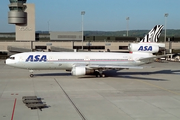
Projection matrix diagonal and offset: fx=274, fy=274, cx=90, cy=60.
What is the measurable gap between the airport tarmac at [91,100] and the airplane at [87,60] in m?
3.51

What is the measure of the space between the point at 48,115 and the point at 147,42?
2808cm

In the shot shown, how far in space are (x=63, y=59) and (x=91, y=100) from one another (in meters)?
16.1

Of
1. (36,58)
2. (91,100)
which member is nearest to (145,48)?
(36,58)

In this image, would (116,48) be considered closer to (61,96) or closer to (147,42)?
(147,42)

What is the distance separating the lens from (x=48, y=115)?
19.2 metres

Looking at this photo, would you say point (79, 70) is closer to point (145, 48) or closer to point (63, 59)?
point (63, 59)

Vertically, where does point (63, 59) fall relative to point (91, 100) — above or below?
above

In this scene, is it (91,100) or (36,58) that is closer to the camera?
(91,100)

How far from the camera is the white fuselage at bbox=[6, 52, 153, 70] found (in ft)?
126

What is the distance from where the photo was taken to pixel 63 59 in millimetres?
39406

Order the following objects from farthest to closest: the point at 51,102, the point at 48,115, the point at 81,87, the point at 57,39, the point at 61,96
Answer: the point at 57,39 → the point at 81,87 → the point at 61,96 → the point at 51,102 → the point at 48,115

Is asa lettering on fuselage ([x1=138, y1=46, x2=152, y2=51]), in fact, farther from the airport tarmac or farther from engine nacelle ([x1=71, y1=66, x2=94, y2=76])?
engine nacelle ([x1=71, y1=66, x2=94, y2=76])

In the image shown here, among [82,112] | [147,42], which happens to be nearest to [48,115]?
[82,112]

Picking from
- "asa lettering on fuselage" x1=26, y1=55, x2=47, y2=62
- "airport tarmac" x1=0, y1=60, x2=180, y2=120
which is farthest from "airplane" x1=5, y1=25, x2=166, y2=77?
"airport tarmac" x1=0, y1=60, x2=180, y2=120
